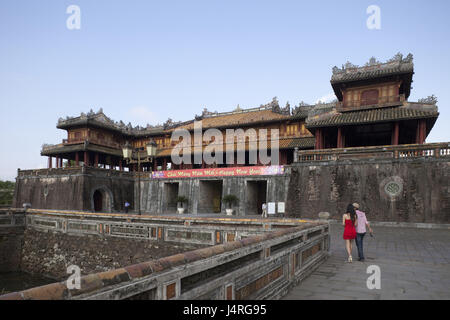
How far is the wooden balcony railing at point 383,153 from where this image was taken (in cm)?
1452

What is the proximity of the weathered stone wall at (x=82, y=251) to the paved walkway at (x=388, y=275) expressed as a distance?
5277 mm

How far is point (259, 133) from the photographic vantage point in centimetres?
2638

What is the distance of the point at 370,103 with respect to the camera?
19.8m

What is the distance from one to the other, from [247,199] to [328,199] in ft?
20.9

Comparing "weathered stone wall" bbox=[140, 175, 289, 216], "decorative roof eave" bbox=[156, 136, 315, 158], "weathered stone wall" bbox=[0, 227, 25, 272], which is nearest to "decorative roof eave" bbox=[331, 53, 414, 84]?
"decorative roof eave" bbox=[156, 136, 315, 158]

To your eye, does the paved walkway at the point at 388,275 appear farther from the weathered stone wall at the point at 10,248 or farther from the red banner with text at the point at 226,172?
the weathered stone wall at the point at 10,248

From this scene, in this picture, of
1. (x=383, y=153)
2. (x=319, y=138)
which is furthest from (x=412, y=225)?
(x=319, y=138)

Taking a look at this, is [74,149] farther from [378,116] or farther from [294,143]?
[378,116]

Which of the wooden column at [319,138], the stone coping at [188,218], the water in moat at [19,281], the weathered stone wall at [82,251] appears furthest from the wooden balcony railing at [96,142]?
the wooden column at [319,138]

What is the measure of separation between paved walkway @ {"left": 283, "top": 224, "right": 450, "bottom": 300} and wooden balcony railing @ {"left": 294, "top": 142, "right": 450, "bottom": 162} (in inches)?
280

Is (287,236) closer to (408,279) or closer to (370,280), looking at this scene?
(370,280)

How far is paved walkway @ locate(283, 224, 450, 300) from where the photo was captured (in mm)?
4395

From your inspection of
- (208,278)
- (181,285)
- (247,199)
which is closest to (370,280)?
(208,278)

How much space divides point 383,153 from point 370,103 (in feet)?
17.6
